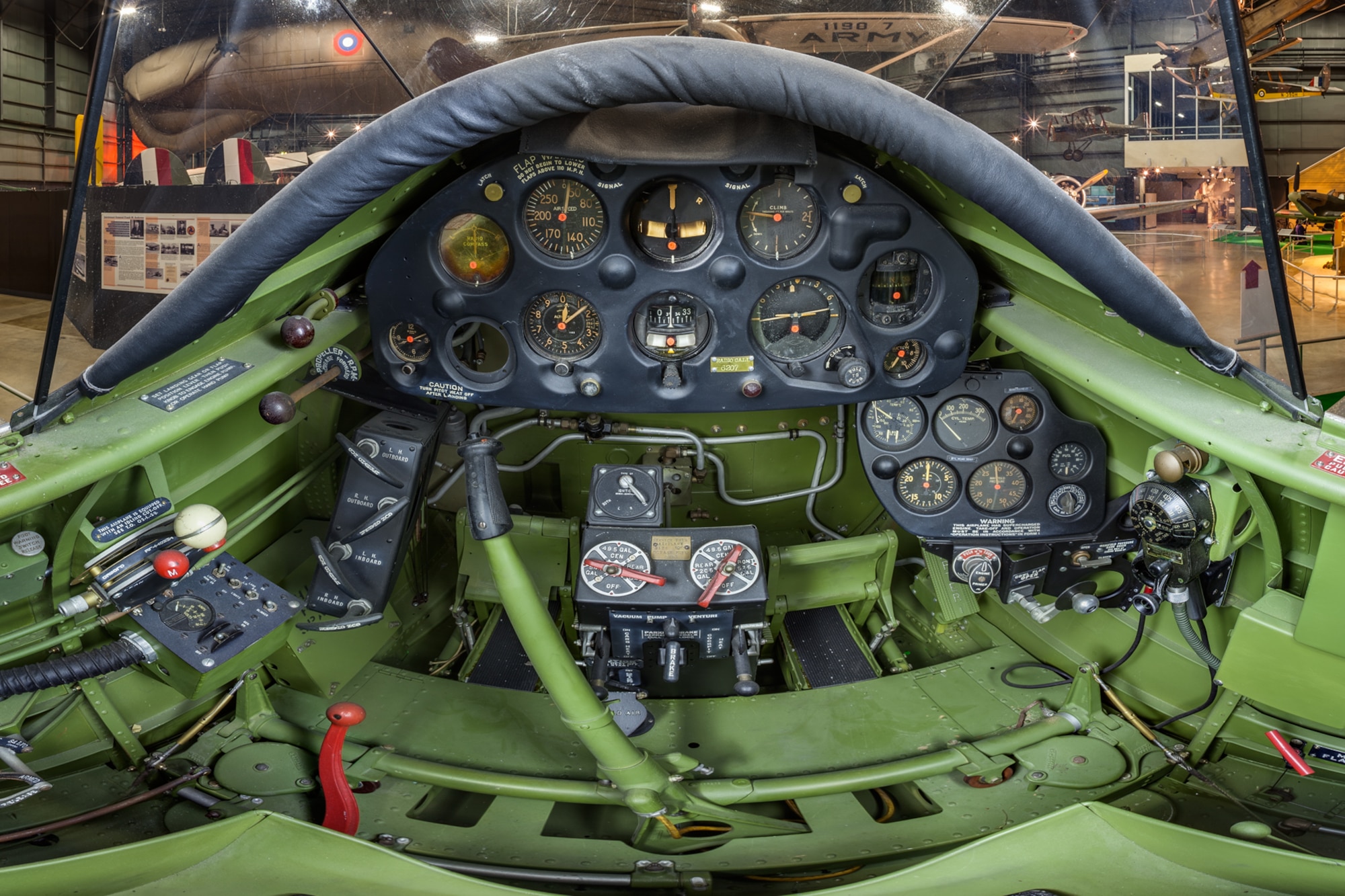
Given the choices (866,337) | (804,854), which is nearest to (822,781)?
(804,854)

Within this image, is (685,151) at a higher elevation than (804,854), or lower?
higher

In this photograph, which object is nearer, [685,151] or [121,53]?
[121,53]

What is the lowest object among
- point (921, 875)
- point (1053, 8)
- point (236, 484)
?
point (921, 875)

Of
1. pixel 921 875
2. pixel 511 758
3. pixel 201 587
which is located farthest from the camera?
pixel 511 758

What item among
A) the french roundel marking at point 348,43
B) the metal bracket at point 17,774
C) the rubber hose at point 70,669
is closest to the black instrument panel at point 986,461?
the french roundel marking at point 348,43

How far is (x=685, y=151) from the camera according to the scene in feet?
7.03

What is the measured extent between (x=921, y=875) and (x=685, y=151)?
5.25 ft

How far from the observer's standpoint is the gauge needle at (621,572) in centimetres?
254

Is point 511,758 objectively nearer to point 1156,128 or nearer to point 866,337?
point 866,337

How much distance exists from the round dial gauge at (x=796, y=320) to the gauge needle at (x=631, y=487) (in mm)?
563

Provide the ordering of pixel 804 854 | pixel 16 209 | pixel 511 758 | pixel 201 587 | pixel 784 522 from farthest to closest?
pixel 16 209 < pixel 784 522 < pixel 511 758 < pixel 201 587 < pixel 804 854

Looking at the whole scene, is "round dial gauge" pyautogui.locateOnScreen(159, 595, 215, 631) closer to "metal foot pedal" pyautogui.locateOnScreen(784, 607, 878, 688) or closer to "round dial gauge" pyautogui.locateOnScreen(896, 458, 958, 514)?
"metal foot pedal" pyautogui.locateOnScreen(784, 607, 878, 688)

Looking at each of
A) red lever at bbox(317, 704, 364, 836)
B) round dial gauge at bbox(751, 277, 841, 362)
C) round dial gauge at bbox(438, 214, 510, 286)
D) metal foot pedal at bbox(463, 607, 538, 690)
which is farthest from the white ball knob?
round dial gauge at bbox(751, 277, 841, 362)

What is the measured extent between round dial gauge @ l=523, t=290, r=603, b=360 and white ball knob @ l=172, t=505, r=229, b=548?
92 cm
